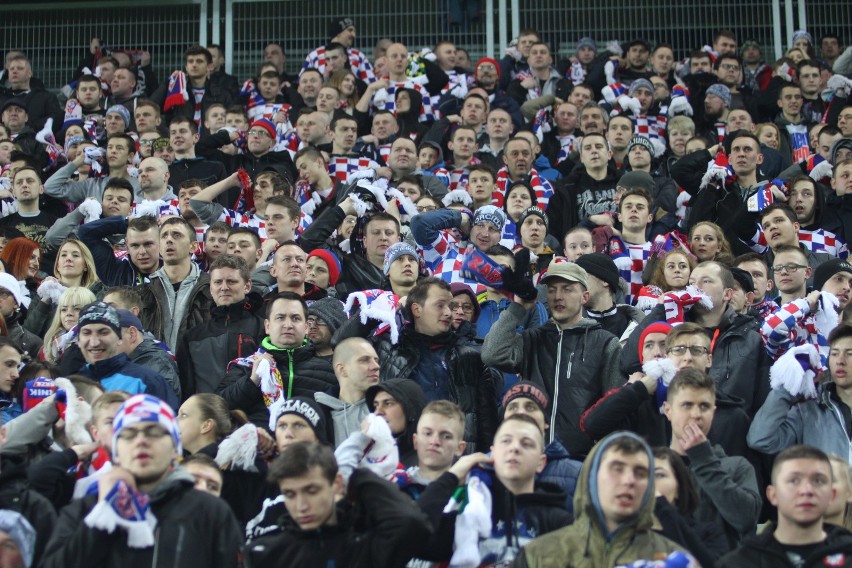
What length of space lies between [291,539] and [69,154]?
880 cm

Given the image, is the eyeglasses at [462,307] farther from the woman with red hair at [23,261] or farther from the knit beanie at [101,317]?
the woman with red hair at [23,261]

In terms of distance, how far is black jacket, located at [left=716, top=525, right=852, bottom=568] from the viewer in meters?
6.46

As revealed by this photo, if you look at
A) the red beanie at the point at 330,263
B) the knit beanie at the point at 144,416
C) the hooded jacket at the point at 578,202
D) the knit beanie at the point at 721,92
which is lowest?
the knit beanie at the point at 144,416

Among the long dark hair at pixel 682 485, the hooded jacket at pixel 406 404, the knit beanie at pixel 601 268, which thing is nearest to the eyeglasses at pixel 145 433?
the hooded jacket at pixel 406 404

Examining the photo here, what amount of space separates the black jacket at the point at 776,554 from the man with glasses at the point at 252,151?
8358 millimetres

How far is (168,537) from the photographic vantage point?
6.42 m

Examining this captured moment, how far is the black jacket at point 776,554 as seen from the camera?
646 cm

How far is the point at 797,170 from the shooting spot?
44.6 feet

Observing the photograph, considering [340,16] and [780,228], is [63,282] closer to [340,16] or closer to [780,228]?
[780,228]

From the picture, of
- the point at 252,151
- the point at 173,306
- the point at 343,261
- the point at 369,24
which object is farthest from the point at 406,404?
the point at 369,24

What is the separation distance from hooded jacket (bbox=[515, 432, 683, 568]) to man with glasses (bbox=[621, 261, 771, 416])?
2.37 meters

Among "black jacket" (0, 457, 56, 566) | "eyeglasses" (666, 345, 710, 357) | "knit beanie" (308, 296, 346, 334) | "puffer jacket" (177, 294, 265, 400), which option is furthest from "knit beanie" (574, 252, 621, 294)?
"black jacket" (0, 457, 56, 566)

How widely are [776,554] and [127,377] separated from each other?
425cm

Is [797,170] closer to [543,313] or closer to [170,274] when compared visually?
[543,313]
